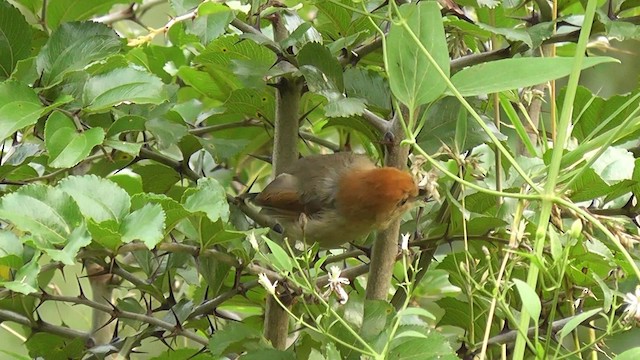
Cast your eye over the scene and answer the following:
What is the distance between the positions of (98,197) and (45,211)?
7cm

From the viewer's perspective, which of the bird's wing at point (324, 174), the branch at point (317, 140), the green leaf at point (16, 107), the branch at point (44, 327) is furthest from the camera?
the bird's wing at point (324, 174)

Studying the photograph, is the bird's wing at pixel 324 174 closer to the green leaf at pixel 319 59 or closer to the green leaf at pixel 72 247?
the green leaf at pixel 319 59

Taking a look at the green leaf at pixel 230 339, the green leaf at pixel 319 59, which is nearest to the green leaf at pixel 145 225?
the green leaf at pixel 230 339

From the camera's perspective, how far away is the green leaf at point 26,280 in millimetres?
998

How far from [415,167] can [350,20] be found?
44cm

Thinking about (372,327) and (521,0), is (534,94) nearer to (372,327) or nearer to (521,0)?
(521,0)

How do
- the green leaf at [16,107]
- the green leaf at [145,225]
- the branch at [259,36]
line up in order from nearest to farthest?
the green leaf at [145,225] → the green leaf at [16,107] → the branch at [259,36]

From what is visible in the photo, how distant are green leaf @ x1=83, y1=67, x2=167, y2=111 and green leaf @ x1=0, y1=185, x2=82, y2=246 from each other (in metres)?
0.18

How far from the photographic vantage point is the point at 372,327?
113 cm

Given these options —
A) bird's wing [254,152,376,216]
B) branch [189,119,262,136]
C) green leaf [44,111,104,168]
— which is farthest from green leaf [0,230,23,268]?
bird's wing [254,152,376,216]

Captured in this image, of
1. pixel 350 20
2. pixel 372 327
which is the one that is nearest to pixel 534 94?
pixel 350 20

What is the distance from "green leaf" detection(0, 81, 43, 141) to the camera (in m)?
1.14

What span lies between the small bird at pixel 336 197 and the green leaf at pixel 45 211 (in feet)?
1.60

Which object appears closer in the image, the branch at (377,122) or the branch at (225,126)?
the branch at (377,122)
